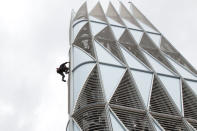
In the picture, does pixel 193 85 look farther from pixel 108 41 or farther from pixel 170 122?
pixel 108 41

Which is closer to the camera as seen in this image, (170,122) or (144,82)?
(170,122)

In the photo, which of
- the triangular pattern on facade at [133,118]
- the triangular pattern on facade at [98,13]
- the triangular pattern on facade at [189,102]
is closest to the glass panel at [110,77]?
the triangular pattern on facade at [133,118]

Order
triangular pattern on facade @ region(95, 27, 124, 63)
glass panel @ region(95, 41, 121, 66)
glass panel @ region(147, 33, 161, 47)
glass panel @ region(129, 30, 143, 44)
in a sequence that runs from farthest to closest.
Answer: glass panel @ region(147, 33, 161, 47) → glass panel @ region(129, 30, 143, 44) → triangular pattern on facade @ region(95, 27, 124, 63) → glass panel @ region(95, 41, 121, 66)

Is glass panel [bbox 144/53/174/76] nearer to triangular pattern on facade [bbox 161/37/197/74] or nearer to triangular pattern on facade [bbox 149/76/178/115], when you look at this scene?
triangular pattern on facade [bbox 149/76/178/115]

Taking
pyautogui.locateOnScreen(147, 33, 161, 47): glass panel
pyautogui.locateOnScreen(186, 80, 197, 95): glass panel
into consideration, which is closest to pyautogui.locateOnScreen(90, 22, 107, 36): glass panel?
pyautogui.locateOnScreen(147, 33, 161, 47): glass panel

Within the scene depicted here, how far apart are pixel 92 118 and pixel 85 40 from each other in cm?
1311

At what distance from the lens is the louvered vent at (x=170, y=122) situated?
31519mm

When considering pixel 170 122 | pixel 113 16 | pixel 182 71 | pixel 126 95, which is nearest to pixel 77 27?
pixel 113 16

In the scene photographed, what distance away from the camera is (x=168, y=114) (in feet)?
108

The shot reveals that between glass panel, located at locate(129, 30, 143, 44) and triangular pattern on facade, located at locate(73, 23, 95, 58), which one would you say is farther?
glass panel, located at locate(129, 30, 143, 44)

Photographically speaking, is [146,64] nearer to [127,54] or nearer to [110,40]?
[127,54]

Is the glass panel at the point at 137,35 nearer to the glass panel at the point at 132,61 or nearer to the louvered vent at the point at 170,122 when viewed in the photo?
the glass panel at the point at 132,61

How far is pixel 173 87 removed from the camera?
36.9 m

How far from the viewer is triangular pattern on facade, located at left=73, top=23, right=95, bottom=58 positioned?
Result: 39650 mm
